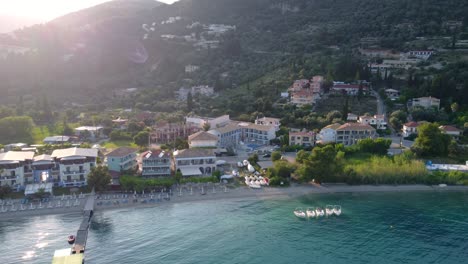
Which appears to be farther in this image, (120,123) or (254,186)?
(120,123)

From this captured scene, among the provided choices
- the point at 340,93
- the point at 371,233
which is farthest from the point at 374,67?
the point at 371,233

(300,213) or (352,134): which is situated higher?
(352,134)

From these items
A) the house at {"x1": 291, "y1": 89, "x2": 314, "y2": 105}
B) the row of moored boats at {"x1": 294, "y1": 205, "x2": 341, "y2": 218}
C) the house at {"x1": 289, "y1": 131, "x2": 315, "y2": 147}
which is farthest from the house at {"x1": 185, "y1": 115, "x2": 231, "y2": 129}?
the row of moored boats at {"x1": 294, "y1": 205, "x2": 341, "y2": 218}

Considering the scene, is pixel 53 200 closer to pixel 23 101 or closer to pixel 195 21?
pixel 23 101

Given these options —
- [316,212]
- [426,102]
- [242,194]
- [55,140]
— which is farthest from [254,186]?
[426,102]

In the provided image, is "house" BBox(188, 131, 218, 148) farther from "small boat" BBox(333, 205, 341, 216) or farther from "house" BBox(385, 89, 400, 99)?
"house" BBox(385, 89, 400, 99)

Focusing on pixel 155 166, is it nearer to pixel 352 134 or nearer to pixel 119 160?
pixel 119 160
